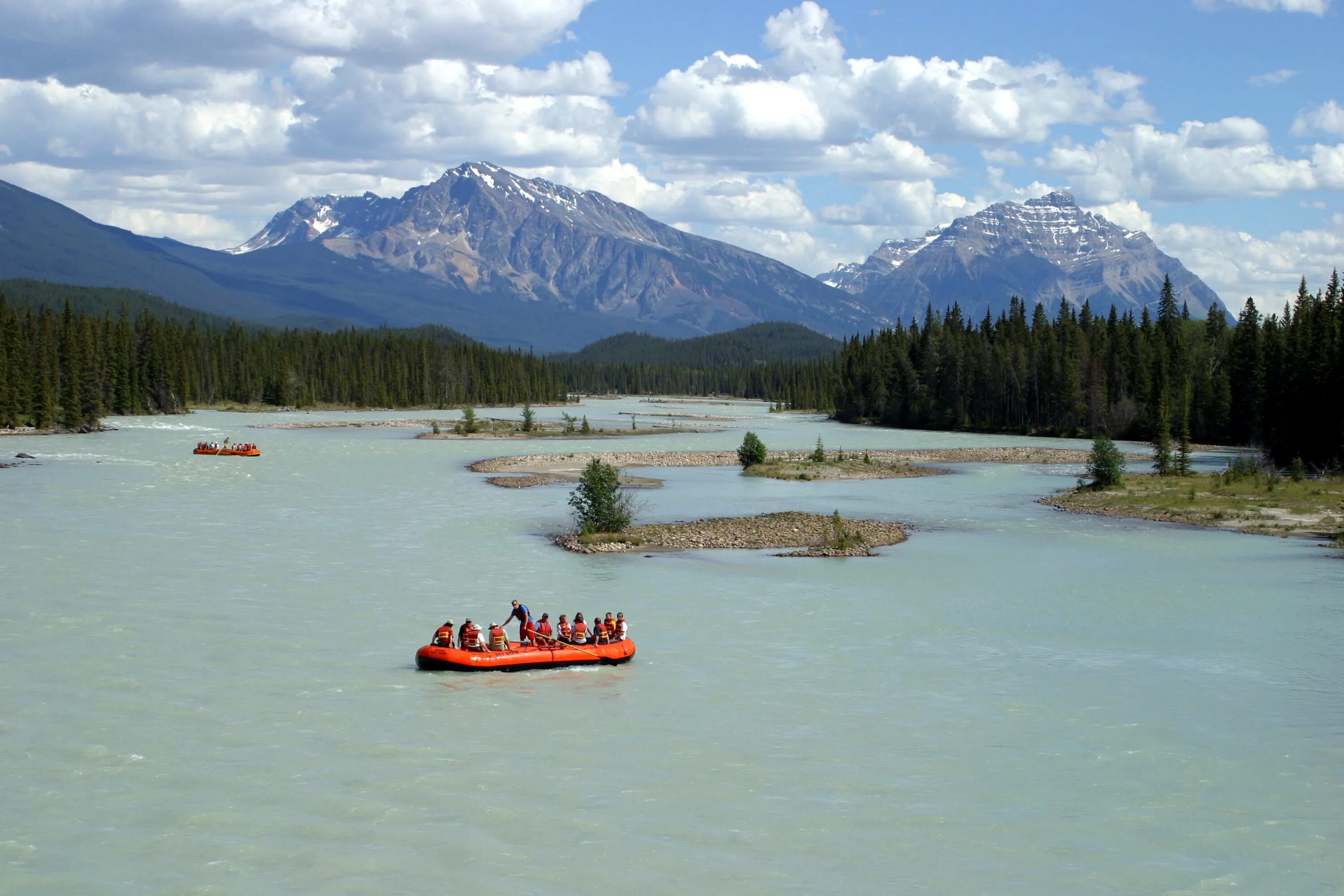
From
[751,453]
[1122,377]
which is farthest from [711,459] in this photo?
[1122,377]

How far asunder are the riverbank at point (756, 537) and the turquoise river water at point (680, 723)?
172 centimetres

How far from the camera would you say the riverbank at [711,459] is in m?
90.6

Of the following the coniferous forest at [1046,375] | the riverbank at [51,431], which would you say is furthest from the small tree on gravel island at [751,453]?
the riverbank at [51,431]

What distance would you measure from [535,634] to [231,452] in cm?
7676

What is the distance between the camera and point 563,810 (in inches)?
850

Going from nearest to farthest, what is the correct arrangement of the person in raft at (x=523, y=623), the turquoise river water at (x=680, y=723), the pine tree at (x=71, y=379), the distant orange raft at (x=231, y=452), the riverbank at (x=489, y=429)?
1. the turquoise river water at (x=680, y=723)
2. the person in raft at (x=523, y=623)
3. the distant orange raft at (x=231, y=452)
4. the pine tree at (x=71, y=379)
5. the riverbank at (x=489, y=429)

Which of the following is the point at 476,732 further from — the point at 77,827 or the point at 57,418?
the point at 57,418

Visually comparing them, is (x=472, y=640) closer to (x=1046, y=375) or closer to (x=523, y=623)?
(x=523, y=623)

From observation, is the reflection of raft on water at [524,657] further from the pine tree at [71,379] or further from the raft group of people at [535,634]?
the pine tree at [71,379]

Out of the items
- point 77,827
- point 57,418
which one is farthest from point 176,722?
point 57,418

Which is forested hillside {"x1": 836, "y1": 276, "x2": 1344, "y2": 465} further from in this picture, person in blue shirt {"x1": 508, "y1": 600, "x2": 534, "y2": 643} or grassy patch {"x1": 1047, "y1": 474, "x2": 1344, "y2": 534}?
person in blue shirt {"x1": 508, "y1": 600, "x2": 534, "y2": 643}

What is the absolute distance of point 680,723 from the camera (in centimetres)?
2681

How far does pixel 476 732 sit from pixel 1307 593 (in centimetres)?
3135

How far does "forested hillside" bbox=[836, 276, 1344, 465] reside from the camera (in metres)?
96.4
